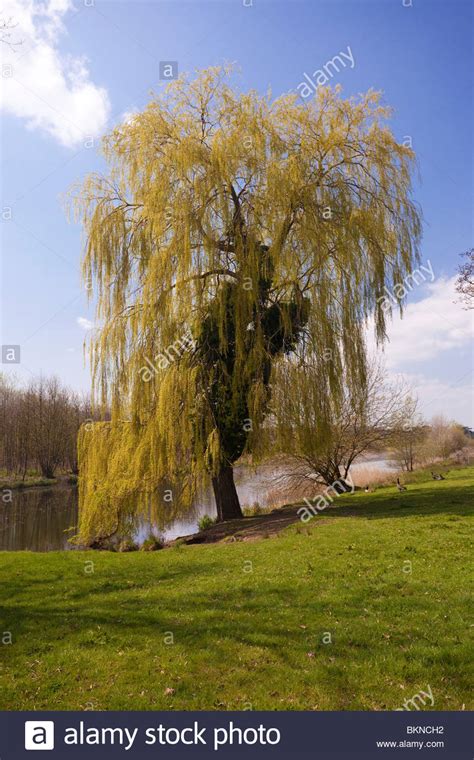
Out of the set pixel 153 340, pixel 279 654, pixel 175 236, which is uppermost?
pixel 175 236

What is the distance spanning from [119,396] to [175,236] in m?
4.79

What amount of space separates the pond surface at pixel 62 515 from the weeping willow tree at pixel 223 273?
5.81ft

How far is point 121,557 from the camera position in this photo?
34.7ft

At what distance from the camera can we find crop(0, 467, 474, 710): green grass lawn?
4402mm

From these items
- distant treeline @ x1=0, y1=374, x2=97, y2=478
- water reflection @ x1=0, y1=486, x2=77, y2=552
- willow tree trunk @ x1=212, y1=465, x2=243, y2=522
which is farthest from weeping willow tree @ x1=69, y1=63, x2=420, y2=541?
distant treeline @ x1=0, y1=374, x2=97, y2=478

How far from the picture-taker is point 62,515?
22188mm

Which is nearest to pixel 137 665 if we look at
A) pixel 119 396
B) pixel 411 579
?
pixel 411 579
